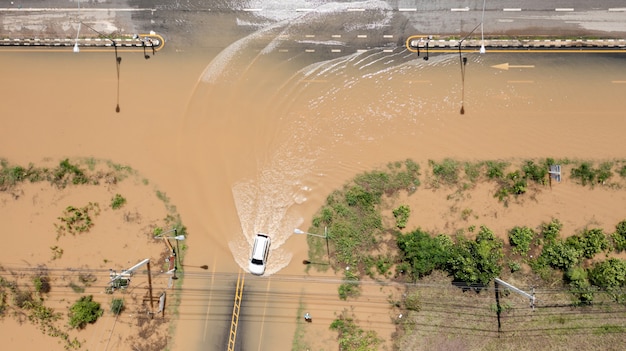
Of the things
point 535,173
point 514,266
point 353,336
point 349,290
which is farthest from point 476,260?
point 353,336

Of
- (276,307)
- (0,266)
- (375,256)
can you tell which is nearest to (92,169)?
(0,266)

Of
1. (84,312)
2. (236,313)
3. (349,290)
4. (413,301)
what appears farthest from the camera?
(236,313)

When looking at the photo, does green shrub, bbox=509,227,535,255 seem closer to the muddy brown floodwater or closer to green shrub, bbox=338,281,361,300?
the muddy brown floodwater

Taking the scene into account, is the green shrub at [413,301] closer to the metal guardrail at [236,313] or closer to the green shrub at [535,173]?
the green shrub at [535,173]

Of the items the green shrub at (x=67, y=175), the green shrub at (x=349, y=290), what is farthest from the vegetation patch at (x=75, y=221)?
the green shrub at (x=349, y=290)

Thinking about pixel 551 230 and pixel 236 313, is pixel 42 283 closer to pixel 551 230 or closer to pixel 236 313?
pixel 236 313
